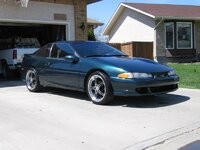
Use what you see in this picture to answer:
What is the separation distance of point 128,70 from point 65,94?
8.51ft

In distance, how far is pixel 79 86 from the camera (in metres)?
9.20

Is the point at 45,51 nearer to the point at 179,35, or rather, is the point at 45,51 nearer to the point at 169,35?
the point at 169,35

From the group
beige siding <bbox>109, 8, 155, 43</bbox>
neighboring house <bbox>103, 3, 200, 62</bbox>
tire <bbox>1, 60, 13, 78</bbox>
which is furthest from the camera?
beige siding <bbox>109, 8, 155, 43</bbox>

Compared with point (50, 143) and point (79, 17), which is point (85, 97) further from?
point (79, 17)

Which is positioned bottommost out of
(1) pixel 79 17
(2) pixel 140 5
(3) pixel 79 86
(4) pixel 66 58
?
(3) pixel 79 86

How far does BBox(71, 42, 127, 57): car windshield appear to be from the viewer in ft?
31.3

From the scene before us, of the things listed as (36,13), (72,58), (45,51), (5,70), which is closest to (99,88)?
(72,58)

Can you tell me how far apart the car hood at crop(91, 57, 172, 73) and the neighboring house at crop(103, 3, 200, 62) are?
59.7ft

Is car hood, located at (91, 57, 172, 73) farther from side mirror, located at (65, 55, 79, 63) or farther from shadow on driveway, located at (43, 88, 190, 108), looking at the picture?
shadow on driveway, located at (43, 88, 190, 108)

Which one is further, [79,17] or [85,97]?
[79,17]

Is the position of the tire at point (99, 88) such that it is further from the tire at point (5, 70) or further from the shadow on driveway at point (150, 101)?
the tire at point (5, 70)

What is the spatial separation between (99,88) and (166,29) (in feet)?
66.2

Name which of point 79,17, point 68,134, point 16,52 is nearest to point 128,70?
point 68,134

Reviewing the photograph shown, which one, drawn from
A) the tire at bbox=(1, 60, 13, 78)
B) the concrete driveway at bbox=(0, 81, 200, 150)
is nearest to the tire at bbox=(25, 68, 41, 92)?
the concrete driveway at bbox=(0, 81, 200, 150)
